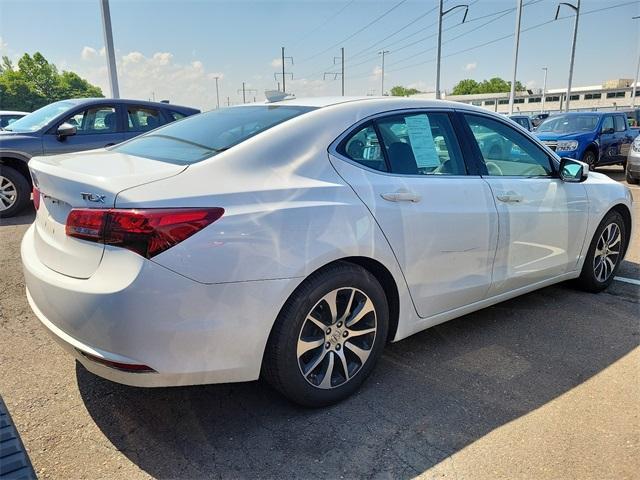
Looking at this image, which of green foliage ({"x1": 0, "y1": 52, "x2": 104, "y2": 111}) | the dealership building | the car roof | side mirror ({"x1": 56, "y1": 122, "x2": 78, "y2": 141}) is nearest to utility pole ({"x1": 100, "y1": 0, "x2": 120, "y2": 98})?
the car roof

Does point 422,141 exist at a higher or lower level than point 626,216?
higher

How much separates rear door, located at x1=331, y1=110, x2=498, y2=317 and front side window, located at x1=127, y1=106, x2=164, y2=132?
6.25m

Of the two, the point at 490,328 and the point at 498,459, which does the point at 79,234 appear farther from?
the point at 490,328

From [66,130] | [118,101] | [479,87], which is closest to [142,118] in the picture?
[118,101]

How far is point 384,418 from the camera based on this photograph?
2.48 metres

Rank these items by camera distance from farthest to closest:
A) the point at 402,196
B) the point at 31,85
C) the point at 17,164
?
1. the point at 31,85
2. the point at 17,164
3. the point at 402,196

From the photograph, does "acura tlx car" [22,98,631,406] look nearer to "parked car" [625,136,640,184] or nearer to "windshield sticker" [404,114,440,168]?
"windshield sticker" [404,114,440,168]

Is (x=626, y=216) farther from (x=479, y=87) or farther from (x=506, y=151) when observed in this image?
(x=479, y=87)

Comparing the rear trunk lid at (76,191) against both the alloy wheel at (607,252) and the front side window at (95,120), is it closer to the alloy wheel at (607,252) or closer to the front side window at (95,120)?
the alloy wheel at (607,252)

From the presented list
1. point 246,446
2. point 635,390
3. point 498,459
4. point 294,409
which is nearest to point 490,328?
point 635,390

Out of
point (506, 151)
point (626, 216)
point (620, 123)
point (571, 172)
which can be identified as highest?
point (620, 123)

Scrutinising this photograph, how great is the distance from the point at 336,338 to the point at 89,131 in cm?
667

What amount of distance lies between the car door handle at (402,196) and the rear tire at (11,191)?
6.45 meters

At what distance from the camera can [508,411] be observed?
256cm
